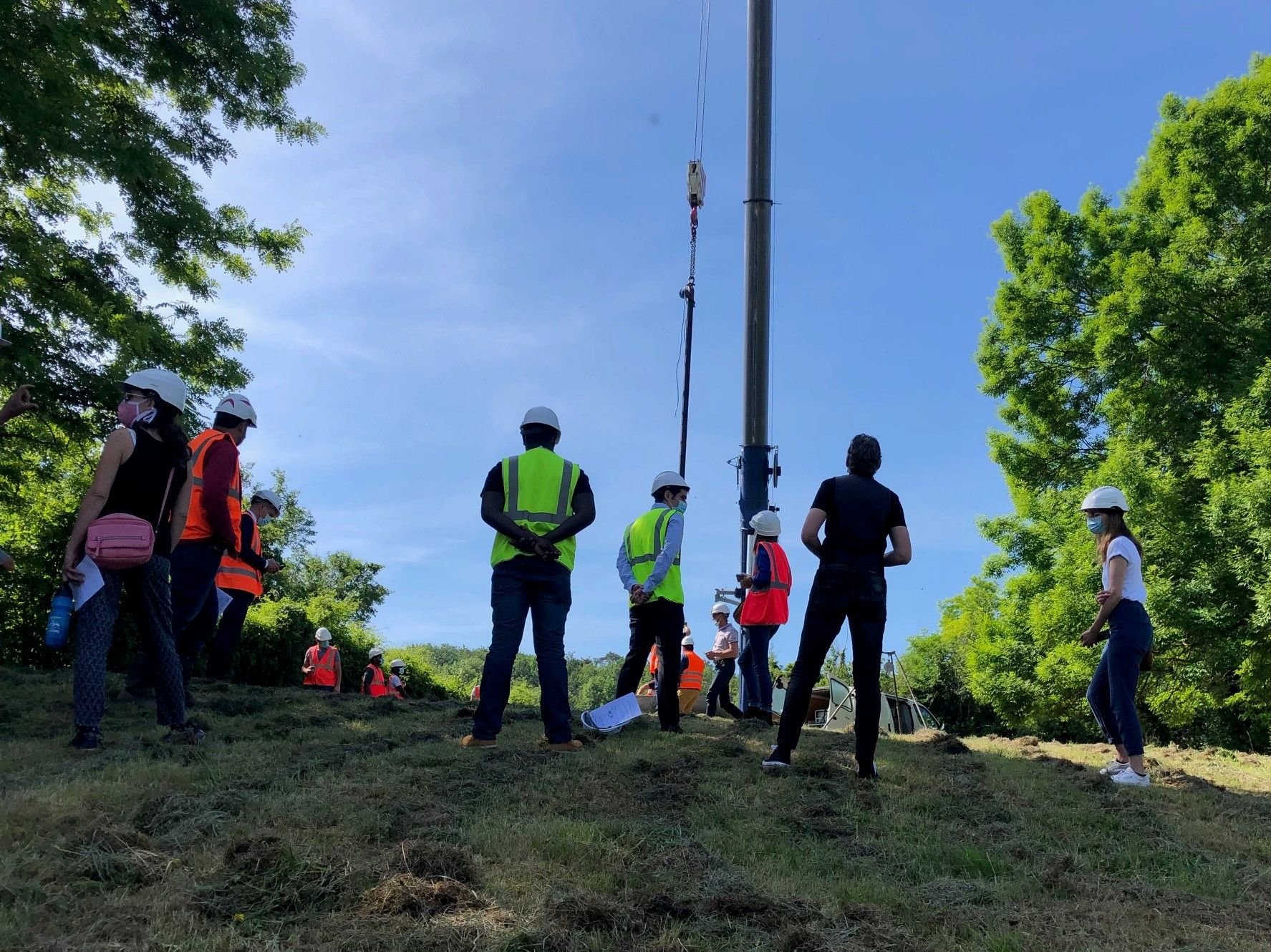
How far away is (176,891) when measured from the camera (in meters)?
3.37

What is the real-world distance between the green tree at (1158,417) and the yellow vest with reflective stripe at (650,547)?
14.1 meters

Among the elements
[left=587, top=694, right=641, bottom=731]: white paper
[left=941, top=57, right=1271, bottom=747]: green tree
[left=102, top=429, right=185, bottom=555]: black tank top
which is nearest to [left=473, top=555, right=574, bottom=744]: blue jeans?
[left=587, top=694, right=641, bottom=731]: white paper

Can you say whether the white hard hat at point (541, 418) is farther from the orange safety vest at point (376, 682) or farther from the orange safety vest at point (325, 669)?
the orange safety vest at point (376, 682)

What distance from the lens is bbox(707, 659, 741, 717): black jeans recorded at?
12.4 m

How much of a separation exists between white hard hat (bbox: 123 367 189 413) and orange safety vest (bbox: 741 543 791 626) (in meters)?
5.81

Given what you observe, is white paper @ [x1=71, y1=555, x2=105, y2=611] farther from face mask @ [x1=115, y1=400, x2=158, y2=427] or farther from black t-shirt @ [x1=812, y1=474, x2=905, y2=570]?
black t-shirt @ [x1=812, y1=474, x2=905, y2=570]

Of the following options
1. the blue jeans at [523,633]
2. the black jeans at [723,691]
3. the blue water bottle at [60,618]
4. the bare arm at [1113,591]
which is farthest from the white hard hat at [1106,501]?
the blue water bottle at [60,618]

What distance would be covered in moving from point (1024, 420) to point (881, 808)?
22.2 meters

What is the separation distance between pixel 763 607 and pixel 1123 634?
12.4 feet

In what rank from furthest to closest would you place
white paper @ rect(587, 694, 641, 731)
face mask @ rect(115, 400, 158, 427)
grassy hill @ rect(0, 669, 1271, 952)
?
1. white paper @ rect(587, 694, 641, 731)
2. face mask @ rect(115, 400, 158, 427)
3. grassy hill @ rect(0, 669, 1271, 952)

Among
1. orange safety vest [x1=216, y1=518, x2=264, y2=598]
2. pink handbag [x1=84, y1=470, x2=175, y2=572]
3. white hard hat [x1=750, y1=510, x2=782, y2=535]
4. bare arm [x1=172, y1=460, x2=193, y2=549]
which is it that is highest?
white hard hat [x1=750, y1=510, x2=782, y2=535]

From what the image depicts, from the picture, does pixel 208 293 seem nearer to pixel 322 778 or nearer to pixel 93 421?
pixel 93 421

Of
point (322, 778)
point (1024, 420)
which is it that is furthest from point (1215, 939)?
point (1024, 420)

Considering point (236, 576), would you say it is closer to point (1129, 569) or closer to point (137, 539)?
point (137, 539)
